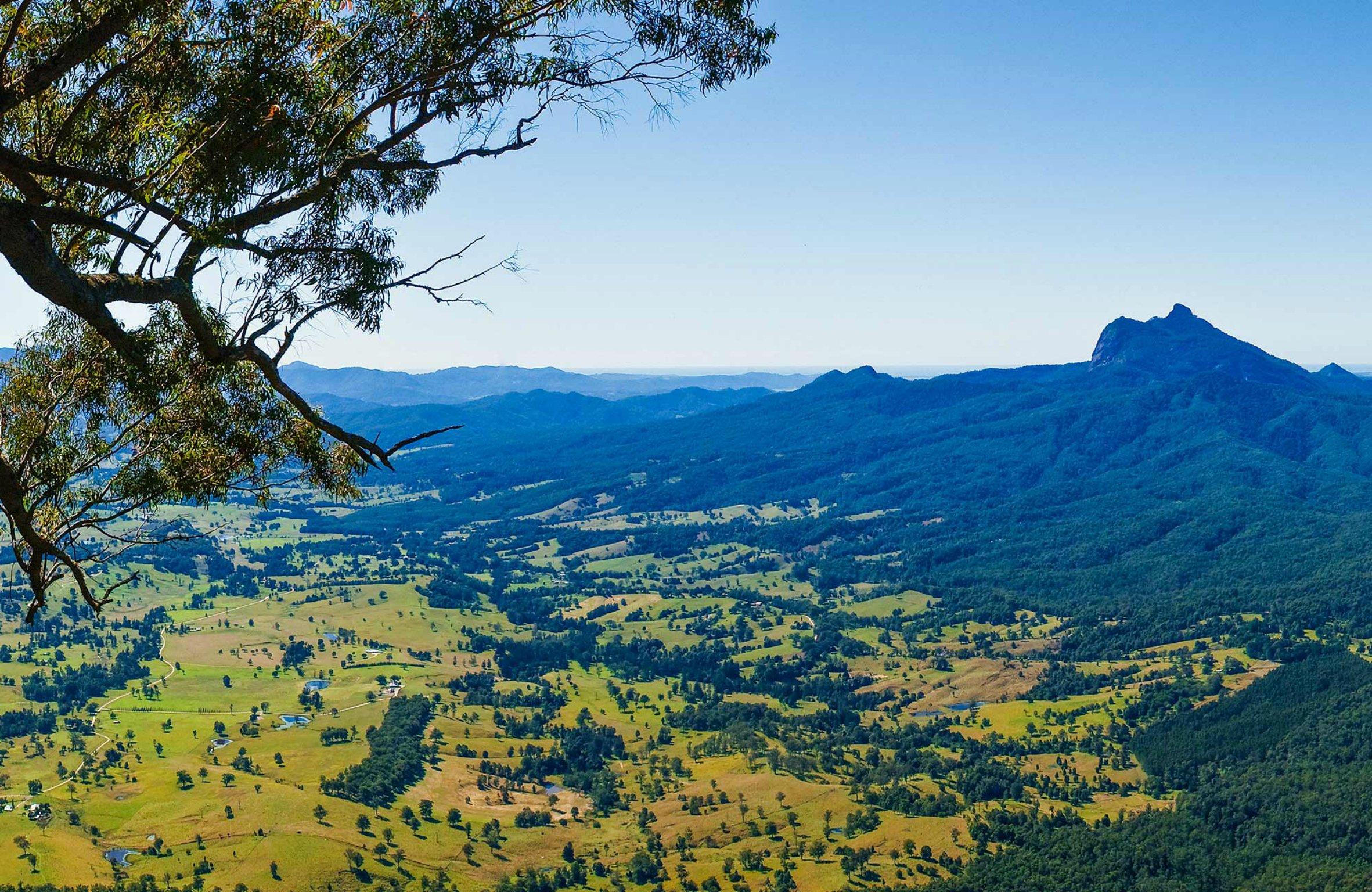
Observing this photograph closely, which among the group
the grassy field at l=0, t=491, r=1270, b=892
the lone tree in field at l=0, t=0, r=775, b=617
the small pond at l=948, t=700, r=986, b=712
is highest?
the lone tree in field at l=0, t=0, r=775, b=617

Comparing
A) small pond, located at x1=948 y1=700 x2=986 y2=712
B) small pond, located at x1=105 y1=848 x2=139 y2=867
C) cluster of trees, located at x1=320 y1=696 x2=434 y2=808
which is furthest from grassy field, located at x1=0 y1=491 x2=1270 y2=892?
small pond, located at x1=948 y1=700 x2=986 y2=712

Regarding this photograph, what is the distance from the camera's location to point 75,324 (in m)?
12.7

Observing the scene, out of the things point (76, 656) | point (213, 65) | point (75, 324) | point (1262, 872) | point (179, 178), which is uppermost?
point (213, 65)

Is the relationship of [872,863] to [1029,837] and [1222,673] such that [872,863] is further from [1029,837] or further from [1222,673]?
[1222,673]

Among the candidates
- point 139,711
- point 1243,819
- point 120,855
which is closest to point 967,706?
point 1243,819

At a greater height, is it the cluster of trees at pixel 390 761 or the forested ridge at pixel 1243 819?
the cluster of trees at pixel 390 761

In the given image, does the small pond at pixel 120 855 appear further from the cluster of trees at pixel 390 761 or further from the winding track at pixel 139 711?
the cluster of trees at pixel 390 761

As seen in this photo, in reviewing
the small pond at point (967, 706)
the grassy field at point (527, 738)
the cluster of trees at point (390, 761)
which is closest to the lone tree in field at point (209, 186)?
the grassy field at point (527, 738)

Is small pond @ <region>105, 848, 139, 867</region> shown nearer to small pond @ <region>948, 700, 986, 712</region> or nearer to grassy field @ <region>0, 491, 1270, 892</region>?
grassy field @ <region>0, 491, 1270, 892</region>

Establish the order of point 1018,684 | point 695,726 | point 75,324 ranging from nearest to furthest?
point 75,324 < point 695,726 < point 1018,684

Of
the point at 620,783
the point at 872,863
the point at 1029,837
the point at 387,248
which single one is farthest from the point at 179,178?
the point at 620,783

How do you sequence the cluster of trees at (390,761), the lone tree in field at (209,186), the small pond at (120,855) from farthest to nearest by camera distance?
the cluster of trees at (390,761) < the small pond at (120,855) < the lone tree in field at (209,186)

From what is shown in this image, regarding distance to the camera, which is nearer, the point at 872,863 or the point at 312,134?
the point at 312,134

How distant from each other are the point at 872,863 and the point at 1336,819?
3026 cm
